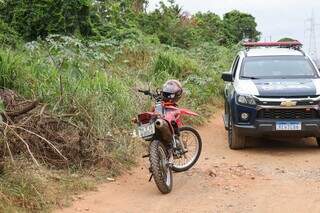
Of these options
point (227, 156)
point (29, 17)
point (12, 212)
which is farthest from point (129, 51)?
point (12, 212)

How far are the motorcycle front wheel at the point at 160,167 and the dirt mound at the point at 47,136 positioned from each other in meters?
1.07

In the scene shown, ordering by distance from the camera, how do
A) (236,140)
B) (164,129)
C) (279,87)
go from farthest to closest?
(236,140) < (279,87) < (164,129)

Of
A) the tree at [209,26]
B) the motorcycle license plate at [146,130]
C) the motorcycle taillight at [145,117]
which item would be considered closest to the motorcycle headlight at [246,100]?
the motorcycle taillight at [145,117]

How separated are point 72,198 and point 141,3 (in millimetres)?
20024

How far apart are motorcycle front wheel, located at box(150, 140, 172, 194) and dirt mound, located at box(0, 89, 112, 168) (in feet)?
3.51

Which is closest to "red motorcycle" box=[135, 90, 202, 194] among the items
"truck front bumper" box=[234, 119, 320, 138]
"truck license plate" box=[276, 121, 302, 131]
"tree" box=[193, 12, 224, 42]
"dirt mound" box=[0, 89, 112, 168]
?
"dirt mound" box=[0, 89, 112, 168]

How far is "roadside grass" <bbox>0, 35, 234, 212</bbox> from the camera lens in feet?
21.6

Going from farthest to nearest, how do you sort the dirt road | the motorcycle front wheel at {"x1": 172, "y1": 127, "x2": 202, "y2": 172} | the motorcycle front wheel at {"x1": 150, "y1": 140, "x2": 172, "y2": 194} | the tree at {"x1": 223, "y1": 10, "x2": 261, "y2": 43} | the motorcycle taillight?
the tree at {"x1": 223, "y1": 10, "x2": 261, "y2": 43} → the motorcycle front wheel at {"x1": 172, "y1": 127, "x2": 202, "y2": 172} → the motorcycle taillight → the motorcycle front wheel at {"x1": 150, "y1": 140, "x2": 172, "y2": 194} → the dirt road

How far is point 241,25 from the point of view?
3816 cm

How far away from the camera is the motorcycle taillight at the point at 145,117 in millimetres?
7668

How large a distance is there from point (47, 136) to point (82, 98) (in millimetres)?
1055

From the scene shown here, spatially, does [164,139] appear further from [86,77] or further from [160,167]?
[86,77]

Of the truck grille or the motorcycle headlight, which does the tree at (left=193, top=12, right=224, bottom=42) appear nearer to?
the motorcycle headlight

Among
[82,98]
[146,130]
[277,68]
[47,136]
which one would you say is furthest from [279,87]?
[47,136]
